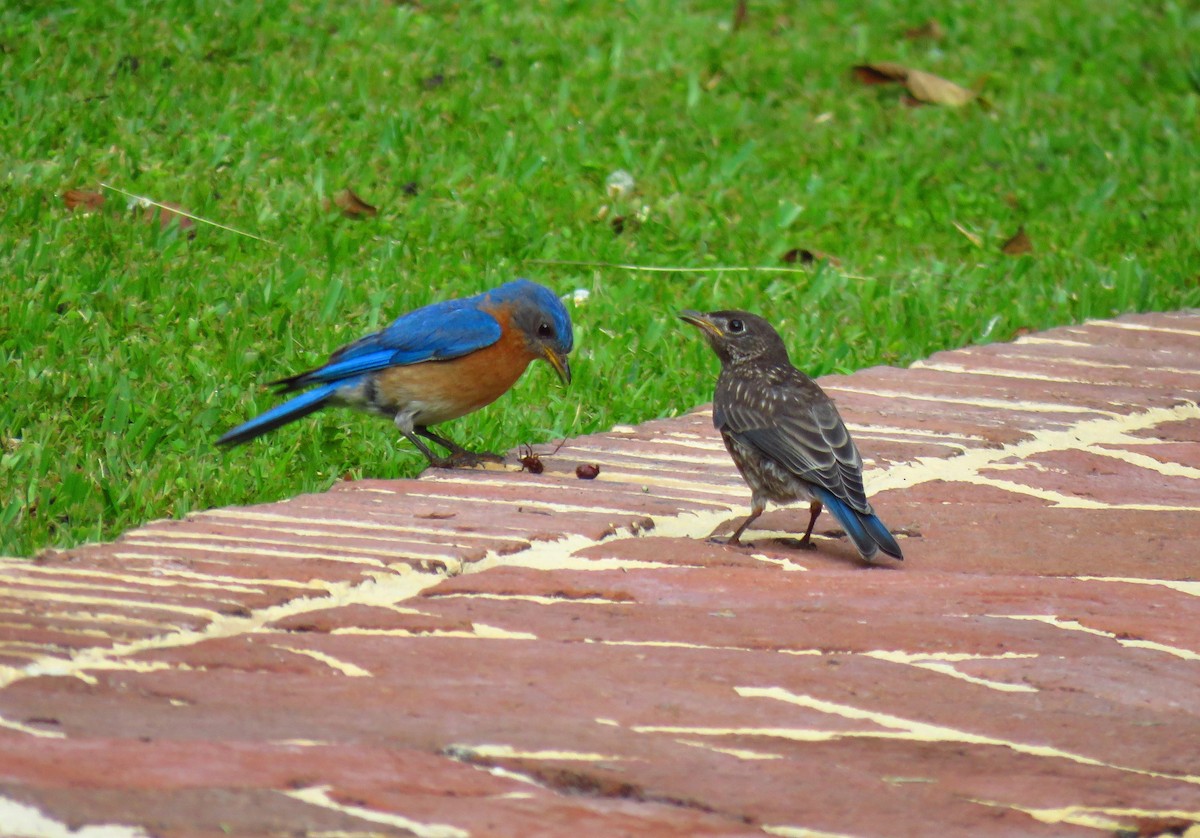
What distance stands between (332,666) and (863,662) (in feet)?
3.34

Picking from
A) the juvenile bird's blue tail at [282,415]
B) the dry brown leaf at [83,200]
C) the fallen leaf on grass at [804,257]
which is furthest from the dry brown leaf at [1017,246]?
the dry brown leaf at [83,200]

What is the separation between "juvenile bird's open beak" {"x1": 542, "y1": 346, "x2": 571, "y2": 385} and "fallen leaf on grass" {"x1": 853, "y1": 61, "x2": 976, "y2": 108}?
5.02 meters

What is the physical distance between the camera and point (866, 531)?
4.18 m

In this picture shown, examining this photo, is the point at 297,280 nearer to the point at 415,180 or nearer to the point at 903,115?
the point at 415,180

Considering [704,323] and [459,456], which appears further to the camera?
[704,323]

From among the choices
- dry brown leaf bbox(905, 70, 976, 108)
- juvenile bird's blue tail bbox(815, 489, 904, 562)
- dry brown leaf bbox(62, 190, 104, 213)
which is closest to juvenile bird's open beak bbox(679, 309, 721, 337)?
juvenile bird's blue tail bbox(815, 489, 904, 562)

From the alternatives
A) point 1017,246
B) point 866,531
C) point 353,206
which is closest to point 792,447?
point 866,531

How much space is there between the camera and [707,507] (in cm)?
469

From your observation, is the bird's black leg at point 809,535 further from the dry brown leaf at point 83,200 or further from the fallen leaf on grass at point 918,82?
the fallen leaf on grass at point 918,82

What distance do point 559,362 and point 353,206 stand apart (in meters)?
2.12

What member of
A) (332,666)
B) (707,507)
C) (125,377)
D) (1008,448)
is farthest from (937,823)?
(125,377)

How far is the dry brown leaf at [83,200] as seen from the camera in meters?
6.89

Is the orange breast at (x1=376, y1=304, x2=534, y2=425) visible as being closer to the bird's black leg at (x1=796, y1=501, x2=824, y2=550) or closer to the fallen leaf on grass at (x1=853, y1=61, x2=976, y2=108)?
the bird's black leg at (x1=796, y1=501, x2=824, y2=550)

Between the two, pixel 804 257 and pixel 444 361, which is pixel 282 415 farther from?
pixel 804 257
